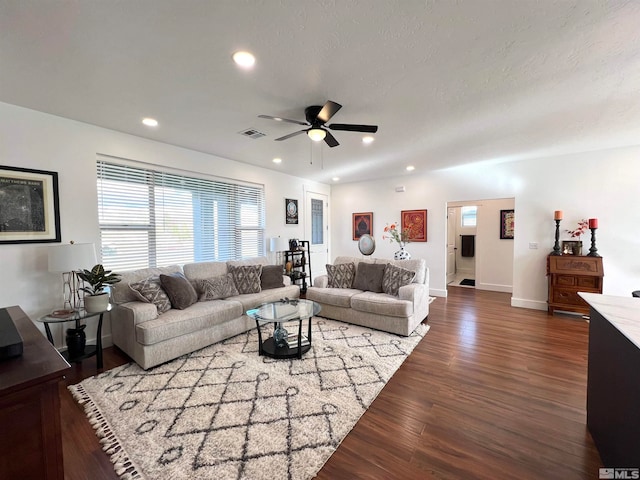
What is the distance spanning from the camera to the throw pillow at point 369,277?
4059 mm

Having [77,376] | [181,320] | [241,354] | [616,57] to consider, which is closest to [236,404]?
[241,354]

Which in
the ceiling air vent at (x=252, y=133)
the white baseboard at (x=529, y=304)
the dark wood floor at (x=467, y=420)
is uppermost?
the ceiling air vent at (x=252, y=133)

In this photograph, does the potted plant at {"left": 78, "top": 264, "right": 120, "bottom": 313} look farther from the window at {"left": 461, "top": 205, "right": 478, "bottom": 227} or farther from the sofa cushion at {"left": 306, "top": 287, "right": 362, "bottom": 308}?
the window at {"left": 461, "top": 205, "right": 478, "bottom": 227}

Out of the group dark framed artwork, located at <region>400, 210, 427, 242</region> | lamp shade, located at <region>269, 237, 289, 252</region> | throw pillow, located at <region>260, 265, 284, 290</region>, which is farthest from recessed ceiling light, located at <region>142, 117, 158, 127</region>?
dark framed artwork, located at <region>400, 210, 427, 242</region>

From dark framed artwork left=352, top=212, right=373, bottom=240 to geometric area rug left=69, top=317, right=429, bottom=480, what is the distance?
12.5 feet

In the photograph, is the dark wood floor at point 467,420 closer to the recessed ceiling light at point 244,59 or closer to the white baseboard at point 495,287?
the recessed ceiling light at point 244,59

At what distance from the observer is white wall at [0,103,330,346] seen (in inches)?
105

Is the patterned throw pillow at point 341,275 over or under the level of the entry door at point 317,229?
under

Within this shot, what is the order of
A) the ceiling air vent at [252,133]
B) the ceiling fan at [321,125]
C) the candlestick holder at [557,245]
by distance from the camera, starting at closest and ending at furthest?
the ceiling fan at [321,125] → the ceiling air vent at [252,133] → the candlestick holder at [557,245]

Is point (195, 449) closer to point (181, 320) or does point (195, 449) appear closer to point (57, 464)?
point (57, 464)

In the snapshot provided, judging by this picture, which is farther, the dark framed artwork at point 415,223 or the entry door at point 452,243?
the entry door at point 452,243

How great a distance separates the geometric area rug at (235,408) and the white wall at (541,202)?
324 cm

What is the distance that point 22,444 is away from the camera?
951mm

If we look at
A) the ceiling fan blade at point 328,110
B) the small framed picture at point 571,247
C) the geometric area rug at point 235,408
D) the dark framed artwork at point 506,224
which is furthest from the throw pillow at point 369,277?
the dark framed artwork at point 506,224
